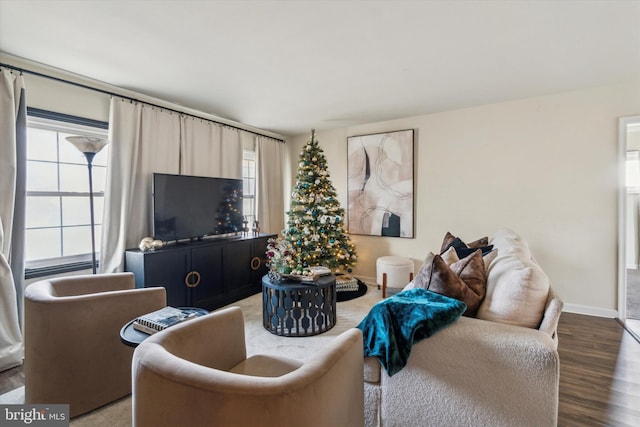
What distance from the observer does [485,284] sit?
1768 millimetres

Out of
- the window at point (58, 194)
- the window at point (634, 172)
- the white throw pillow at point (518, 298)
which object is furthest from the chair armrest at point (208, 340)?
the window at point (634, 172)

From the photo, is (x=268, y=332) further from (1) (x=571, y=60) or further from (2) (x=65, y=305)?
(1) (x=571, y=60)

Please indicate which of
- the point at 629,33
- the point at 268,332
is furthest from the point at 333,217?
the point at 629,33

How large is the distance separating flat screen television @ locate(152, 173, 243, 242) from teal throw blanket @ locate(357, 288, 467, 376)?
272 centimetres

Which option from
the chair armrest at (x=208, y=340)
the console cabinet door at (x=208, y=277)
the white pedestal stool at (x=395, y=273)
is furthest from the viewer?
the white pedestal stool at (x=395, y=273)

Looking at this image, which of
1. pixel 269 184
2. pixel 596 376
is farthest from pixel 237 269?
pixel 596 376

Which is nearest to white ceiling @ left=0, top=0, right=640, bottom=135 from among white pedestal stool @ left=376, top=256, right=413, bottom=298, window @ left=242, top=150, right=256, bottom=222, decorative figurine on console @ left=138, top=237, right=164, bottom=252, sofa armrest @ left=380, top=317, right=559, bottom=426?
window @ left=242, top=150, right=256, bottom=222

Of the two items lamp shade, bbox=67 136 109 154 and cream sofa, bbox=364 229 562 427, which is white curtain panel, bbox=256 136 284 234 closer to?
lamp shade, bbox=67 136 109 154

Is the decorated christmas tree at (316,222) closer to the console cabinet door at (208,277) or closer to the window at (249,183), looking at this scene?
the window at (249,183)

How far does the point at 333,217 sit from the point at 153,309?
2.67 metres

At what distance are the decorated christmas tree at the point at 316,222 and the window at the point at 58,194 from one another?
2.25 metres

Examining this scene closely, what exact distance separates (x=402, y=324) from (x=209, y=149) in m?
3.54

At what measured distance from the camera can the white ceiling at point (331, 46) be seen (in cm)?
195

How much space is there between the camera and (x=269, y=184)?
16.8 ft
